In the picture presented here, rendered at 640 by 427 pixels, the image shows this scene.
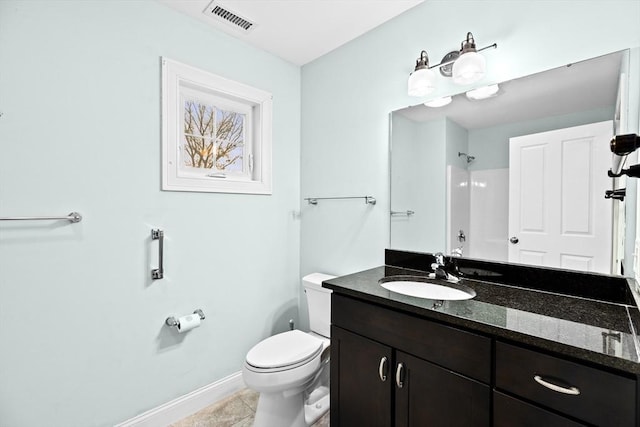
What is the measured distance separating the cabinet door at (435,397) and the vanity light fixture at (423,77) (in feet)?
4.25

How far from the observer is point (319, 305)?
202 cm

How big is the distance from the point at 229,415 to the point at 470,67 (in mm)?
2284

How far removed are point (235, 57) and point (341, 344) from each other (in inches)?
74.4

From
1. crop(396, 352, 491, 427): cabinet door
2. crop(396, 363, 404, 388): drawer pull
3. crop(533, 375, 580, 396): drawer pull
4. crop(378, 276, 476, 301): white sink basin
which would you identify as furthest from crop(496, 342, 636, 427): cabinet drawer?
crop(378, 276, 476, 301): white sink basin

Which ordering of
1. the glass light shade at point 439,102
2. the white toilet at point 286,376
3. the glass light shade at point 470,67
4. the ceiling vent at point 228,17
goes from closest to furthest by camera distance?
the glass light shade at point 470,67 < the white toilet at point 286,376 < the glass light shade at point 439,102 < the ceiling vent at point 228,17

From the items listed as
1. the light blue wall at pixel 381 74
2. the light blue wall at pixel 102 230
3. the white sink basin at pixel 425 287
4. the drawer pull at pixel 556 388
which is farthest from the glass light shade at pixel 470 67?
the light blue wall at pixel 102 230

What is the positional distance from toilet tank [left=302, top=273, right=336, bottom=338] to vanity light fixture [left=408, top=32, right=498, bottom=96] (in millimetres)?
1298

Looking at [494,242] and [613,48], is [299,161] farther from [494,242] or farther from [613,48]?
[613,48]

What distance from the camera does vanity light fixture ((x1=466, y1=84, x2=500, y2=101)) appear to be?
4.78 ft

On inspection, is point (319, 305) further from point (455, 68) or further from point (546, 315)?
point (455, 68)

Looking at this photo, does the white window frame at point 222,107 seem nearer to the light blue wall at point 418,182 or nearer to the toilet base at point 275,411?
the light blue wall at point 418,182

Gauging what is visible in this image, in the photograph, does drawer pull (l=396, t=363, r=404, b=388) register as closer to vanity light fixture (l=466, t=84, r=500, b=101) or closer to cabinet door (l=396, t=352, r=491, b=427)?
cabinet door (l=396, t=352, r=491, b=427)

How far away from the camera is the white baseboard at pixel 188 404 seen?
1658 mm

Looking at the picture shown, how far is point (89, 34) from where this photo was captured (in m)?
1.48
